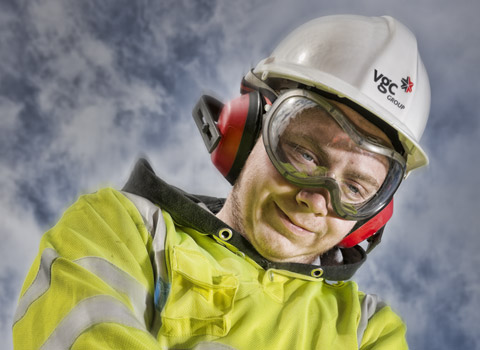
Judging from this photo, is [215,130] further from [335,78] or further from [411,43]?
[411,43]

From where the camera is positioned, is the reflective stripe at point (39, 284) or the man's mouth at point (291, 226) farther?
the man's mouth at point (291, 226)

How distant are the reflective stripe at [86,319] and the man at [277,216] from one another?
0.08 meters

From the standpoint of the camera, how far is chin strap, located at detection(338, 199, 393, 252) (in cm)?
281

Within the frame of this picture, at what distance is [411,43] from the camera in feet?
8.70

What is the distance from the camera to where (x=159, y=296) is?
200cm

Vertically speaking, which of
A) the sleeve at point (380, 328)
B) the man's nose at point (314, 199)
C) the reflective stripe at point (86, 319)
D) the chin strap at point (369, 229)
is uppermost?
the man's nose at point (314, 199)

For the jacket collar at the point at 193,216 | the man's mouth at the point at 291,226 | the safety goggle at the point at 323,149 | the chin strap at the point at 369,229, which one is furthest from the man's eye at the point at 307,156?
the chin strap at the point at 369,229

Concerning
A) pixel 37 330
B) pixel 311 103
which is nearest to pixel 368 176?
pixel 311 103

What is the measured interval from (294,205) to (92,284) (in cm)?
100

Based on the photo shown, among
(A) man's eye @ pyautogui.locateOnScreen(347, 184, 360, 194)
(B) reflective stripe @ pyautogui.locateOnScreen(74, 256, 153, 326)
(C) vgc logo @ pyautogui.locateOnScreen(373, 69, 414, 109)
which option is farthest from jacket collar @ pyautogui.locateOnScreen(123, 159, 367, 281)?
(C) vgc logo @ pyautogui.locateOnScreen(373, 69, 414, 109)

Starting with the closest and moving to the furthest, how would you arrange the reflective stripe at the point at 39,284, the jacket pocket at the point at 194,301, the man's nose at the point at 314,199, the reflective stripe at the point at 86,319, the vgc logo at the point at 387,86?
the reflective stripe at the point at 86,319, the reflective stripe at the point at 39,284, the jacket pocket at the point at 194,301, the man's nose at the point at 314,199, the vgc logo at the point at 387,86

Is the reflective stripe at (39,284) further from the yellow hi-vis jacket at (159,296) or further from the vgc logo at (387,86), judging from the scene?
the vgc logo at (387,86)

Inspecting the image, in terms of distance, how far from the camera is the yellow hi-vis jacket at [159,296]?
170 centimetres

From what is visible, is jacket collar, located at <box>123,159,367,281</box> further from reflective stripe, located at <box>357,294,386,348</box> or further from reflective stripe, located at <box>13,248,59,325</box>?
reflective stripe, located at <box>13,248,59,325</box>
